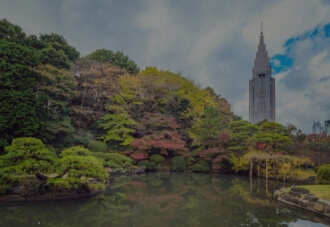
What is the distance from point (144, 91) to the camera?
17.9 metres

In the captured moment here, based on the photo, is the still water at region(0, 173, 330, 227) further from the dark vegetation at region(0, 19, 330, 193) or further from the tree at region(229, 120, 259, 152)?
the tree at region(229, 120, 259, 152)

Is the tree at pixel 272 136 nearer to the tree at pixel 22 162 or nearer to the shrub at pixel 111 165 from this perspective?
the shrub at pixel 111 165

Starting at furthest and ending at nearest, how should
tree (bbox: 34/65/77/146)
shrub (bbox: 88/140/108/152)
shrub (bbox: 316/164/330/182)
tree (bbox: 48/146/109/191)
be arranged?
shrub (bbox: 88/140/108/152) → tree (bbox: 34/65/77/146) → shrub (bbox: 316/164/330/182) → tree (bbox: 48/146/109/191)

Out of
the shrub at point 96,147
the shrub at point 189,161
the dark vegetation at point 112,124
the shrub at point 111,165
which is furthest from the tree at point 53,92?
the shrub at point 189,161

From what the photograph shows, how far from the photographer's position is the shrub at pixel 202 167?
15469 millimetres

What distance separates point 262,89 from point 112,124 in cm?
3990

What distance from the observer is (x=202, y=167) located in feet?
50.8

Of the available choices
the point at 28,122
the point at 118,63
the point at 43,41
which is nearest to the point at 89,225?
the point at 28,122

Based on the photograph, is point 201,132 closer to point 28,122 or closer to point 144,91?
point 144,91

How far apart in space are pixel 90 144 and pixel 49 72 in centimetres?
496

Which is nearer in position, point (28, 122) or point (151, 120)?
point (28, 122)

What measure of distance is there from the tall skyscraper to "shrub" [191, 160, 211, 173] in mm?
34805

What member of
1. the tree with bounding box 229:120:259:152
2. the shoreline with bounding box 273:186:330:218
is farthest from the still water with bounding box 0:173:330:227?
the tree with bounding box 229:120:259:152

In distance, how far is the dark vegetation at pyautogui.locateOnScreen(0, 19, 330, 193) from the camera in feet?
32.3
